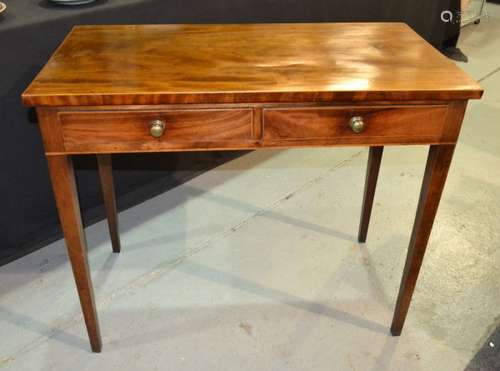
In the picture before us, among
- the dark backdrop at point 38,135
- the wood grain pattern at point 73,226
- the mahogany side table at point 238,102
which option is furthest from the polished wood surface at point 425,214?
the dark backdrop at point 38,135

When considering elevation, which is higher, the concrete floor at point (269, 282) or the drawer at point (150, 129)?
the drawer at point (150, 129)

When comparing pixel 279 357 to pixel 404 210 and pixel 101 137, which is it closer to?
pixel 101 137

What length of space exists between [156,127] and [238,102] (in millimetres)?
162

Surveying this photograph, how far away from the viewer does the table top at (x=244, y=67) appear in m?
0.88

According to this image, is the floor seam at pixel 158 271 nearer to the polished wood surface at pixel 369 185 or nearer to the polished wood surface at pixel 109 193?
the polished wood surface at pixel 109 193

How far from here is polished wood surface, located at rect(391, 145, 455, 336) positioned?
1004 mm

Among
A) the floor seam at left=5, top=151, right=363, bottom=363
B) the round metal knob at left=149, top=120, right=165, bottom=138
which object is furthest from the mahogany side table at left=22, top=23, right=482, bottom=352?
the floor seam at left=5, top=151, right=363, bottom=363

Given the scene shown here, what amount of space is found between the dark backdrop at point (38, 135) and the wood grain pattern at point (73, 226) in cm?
44

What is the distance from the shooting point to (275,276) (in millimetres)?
1474

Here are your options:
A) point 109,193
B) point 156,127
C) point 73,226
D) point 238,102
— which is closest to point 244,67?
point 238,102

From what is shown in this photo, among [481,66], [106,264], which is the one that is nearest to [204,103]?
[106,264]

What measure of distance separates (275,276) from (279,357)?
30cm

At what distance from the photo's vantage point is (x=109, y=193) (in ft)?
4.58

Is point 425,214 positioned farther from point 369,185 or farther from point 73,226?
point 73,226
